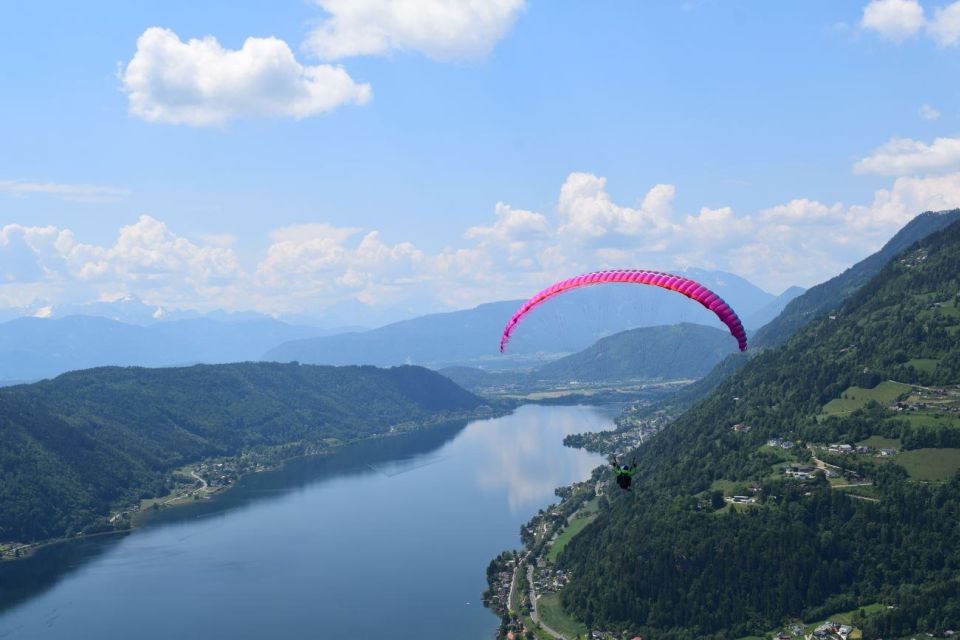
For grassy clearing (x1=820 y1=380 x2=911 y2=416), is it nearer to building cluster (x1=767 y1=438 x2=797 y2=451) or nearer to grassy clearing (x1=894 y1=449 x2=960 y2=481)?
building cluster (x1=767 y1=438 x2=797 y2=451)

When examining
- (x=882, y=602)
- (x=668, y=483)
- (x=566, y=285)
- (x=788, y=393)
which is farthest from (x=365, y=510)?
(x=566, y=285)

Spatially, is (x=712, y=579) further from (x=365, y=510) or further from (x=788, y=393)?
(x=365, y=510)

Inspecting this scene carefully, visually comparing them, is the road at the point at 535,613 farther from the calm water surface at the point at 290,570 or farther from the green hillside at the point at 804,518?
the calm water surface at the point at 290,570

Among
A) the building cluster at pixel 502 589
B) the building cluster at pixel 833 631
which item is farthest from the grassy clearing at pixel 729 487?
the building cluster at pixel 502 589

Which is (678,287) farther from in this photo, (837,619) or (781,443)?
(781,443)

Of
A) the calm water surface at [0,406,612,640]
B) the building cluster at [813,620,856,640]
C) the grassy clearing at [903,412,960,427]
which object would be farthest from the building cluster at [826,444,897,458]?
the calm water surface at [0,406,612,640]

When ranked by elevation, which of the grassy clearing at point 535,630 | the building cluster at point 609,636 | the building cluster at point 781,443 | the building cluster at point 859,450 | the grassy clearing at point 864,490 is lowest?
the building cluster at point 609,636
